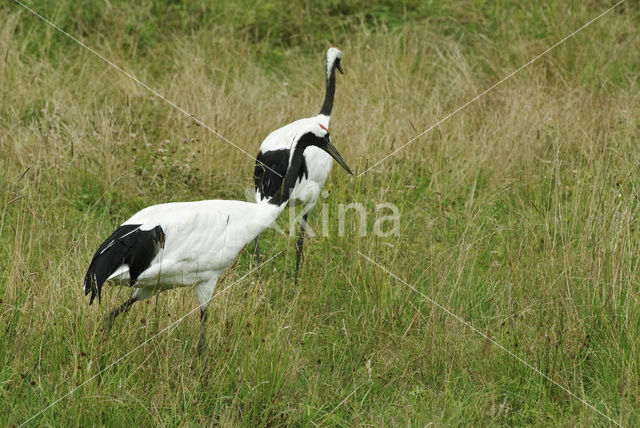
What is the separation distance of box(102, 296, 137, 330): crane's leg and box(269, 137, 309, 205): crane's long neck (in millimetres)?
984

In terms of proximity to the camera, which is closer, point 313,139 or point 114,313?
point 114,313

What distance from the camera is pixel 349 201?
235 inches

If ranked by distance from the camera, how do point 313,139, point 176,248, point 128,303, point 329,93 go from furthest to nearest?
point 329,93 < point 313,139 < point 176,248 < point 128,303

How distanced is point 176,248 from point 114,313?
0.46 meters

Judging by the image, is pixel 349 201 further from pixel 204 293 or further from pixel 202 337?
pixel 202 337

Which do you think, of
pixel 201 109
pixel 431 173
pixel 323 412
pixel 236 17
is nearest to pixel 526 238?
pixel 431 173

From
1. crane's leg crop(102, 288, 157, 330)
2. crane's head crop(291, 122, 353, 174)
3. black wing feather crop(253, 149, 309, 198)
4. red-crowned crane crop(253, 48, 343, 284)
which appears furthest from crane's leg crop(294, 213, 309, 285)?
crane's leg crop(102, 288, 157, 330)

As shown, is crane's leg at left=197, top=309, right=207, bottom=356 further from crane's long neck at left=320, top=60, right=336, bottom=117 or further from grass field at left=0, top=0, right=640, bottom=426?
crane's long neck at left=320, top=60, right=336, bottom=117

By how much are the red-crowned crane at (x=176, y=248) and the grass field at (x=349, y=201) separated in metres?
0.13

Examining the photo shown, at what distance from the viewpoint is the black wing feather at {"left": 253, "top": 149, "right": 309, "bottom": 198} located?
17.6 ft

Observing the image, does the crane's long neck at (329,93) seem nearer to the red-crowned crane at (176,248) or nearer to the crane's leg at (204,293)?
the red-crowned crane at (176,248)

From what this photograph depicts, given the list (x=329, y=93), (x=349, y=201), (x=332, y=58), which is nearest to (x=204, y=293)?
(x=349, y=201)

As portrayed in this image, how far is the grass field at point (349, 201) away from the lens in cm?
371

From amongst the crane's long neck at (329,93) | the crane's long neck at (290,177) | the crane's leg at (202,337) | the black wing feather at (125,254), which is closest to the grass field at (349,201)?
the crane's leg at (202,337)
